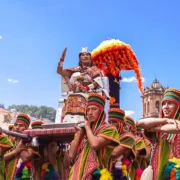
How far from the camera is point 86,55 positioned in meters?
8.87

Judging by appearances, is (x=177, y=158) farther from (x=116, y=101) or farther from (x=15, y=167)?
(x=116, y=101)

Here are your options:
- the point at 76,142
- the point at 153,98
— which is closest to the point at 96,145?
the point at 76,142

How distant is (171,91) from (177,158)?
2.41 ft

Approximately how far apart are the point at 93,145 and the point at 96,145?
3 centimetres

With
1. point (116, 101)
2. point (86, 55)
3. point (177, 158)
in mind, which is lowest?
point (177, 158)

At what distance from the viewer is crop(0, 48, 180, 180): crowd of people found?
462 centimetres

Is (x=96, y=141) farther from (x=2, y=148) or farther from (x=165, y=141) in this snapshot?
(x=2, y=148)

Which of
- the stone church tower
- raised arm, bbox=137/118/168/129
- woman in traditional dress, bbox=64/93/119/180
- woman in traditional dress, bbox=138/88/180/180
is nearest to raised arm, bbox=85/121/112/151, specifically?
woman in traditional dress, bbox=64/93/119/180

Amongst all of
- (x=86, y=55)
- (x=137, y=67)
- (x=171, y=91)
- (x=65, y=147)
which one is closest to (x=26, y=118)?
(x=65, y=147)

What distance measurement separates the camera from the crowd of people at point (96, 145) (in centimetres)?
462

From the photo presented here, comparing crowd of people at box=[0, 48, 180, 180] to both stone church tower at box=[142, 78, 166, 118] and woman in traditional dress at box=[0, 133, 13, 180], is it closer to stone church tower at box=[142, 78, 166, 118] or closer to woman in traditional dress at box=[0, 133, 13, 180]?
woman in traditional dress at box=[0, 133, 13, 180]

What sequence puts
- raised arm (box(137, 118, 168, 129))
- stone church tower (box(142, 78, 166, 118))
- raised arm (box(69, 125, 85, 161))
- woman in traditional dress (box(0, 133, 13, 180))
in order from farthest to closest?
1. stone church tower (box(142, 78, 166, 118))
2. woman in traditional dress (box(0, 133, 13, 180))
3. raised arm (box(69, 125, 85, 161))
4. raised arm (box(137, 118, 168, 129))

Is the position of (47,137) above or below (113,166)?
above

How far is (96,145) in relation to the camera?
5.16 m
